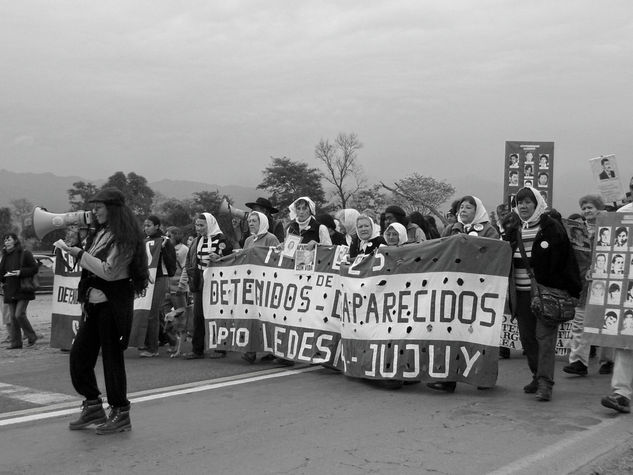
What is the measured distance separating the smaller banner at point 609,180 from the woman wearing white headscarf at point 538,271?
4.03 metres

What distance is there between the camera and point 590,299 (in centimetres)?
671

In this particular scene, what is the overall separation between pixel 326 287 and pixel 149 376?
2.24 m

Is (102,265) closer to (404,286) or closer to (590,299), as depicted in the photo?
(404,286)

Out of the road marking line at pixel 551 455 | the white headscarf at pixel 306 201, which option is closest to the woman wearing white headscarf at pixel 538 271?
the road marking line at pixel 551 455

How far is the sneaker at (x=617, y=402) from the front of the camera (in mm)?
6277

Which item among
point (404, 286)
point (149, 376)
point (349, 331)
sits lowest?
point (149, 376)

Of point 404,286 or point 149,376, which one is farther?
point 149,376

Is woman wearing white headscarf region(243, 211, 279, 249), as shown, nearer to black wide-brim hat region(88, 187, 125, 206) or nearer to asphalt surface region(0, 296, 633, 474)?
asphalt surface region(0, 296, 633, 474)

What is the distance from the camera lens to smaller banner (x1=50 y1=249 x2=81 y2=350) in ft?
36.7

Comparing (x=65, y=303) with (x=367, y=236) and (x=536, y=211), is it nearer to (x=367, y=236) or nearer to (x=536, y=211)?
(x=367, y=236)

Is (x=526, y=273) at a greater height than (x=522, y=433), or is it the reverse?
(x=526, y=273)

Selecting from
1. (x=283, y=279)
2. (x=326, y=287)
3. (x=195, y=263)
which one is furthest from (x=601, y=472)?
(x=195, y=263)

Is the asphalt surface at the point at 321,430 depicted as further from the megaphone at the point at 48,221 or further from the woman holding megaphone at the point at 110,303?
the megaphone at the point at 48,221

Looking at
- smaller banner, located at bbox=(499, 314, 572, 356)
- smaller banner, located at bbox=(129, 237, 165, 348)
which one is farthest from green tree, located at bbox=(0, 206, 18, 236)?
smaller banner, located at bbox=(499, 314, 572, 356)
